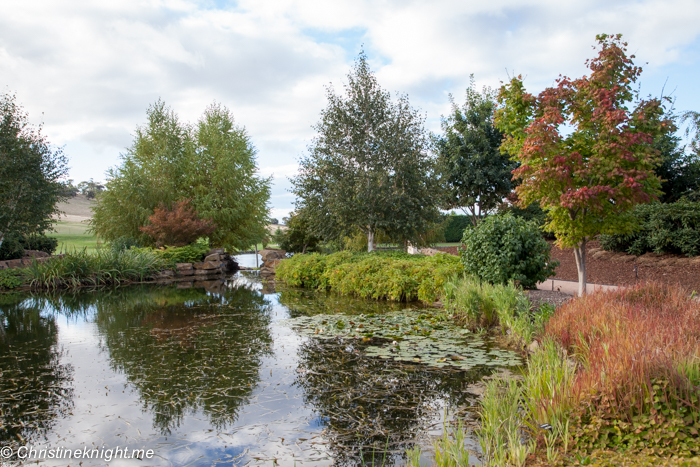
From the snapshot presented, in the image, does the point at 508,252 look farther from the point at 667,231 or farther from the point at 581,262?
the point at 667,231

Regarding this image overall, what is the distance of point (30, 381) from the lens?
5.42 metres

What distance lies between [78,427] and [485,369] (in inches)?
170

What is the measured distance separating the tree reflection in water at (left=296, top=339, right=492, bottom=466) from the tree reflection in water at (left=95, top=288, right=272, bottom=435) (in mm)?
843

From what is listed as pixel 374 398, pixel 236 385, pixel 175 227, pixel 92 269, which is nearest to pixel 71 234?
pixel 175 227

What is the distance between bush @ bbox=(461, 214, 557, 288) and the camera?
8938mm

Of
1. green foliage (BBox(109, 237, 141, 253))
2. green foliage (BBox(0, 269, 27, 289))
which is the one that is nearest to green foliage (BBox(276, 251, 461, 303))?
green foliage (BBox(109, 237, 141, 253))

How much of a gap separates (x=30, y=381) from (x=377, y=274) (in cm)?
802

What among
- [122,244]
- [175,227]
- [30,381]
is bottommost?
[30,381]

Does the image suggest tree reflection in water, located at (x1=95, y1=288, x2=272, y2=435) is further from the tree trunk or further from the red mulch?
the red mulch

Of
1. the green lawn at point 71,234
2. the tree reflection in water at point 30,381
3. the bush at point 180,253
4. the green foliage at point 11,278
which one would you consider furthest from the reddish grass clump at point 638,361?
the green lawn at point 71,234

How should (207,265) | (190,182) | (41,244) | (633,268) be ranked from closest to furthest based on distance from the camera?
(633,268) < (207,265) < (41,244) < (190,182)

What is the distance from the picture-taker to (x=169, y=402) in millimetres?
4672

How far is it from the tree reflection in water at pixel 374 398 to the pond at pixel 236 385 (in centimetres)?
2

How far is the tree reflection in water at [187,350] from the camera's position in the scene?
A: 4668mm
